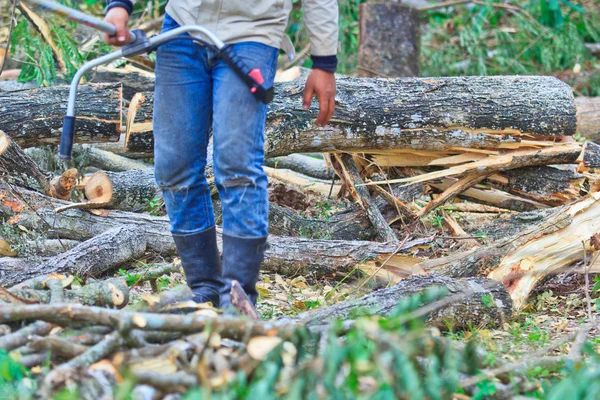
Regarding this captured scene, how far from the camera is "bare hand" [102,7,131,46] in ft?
9.50

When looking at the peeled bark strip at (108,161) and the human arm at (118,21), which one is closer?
the human arm at (118,21)

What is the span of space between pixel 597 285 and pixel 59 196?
11.1 feet

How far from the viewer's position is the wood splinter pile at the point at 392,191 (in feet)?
13.0

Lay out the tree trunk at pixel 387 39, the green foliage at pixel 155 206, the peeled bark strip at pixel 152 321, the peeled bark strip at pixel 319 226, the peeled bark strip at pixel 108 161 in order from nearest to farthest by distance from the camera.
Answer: the peeled bark strip at pixel 152 321 < the peeled bark strip at pixel 319 226 < the green foliage at pixel 155 206 < the peeled bark strip at pixel 108 161 < the tree trunk at pixel 387 39

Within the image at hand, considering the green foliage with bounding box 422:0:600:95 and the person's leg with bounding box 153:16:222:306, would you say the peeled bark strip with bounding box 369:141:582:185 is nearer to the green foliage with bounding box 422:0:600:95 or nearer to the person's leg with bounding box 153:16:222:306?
the person's leg with bounding box 153:16:222:306

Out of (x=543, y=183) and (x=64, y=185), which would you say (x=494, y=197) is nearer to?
(x=543, y=183)

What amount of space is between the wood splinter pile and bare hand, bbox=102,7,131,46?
3.46ft

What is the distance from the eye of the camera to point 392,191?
5.02m

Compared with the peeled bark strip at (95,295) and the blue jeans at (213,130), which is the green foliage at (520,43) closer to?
the blue jeans at (213,130)

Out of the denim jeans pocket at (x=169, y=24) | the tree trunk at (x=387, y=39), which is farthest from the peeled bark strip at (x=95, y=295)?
the tree trunk at (x=387, y=39)

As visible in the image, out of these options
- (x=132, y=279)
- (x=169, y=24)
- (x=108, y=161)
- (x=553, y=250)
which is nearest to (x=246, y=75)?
(x=169, y=24)

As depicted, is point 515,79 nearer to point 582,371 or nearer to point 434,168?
point 434,168

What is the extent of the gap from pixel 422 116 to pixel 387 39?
3.76 m

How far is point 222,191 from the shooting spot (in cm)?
292
